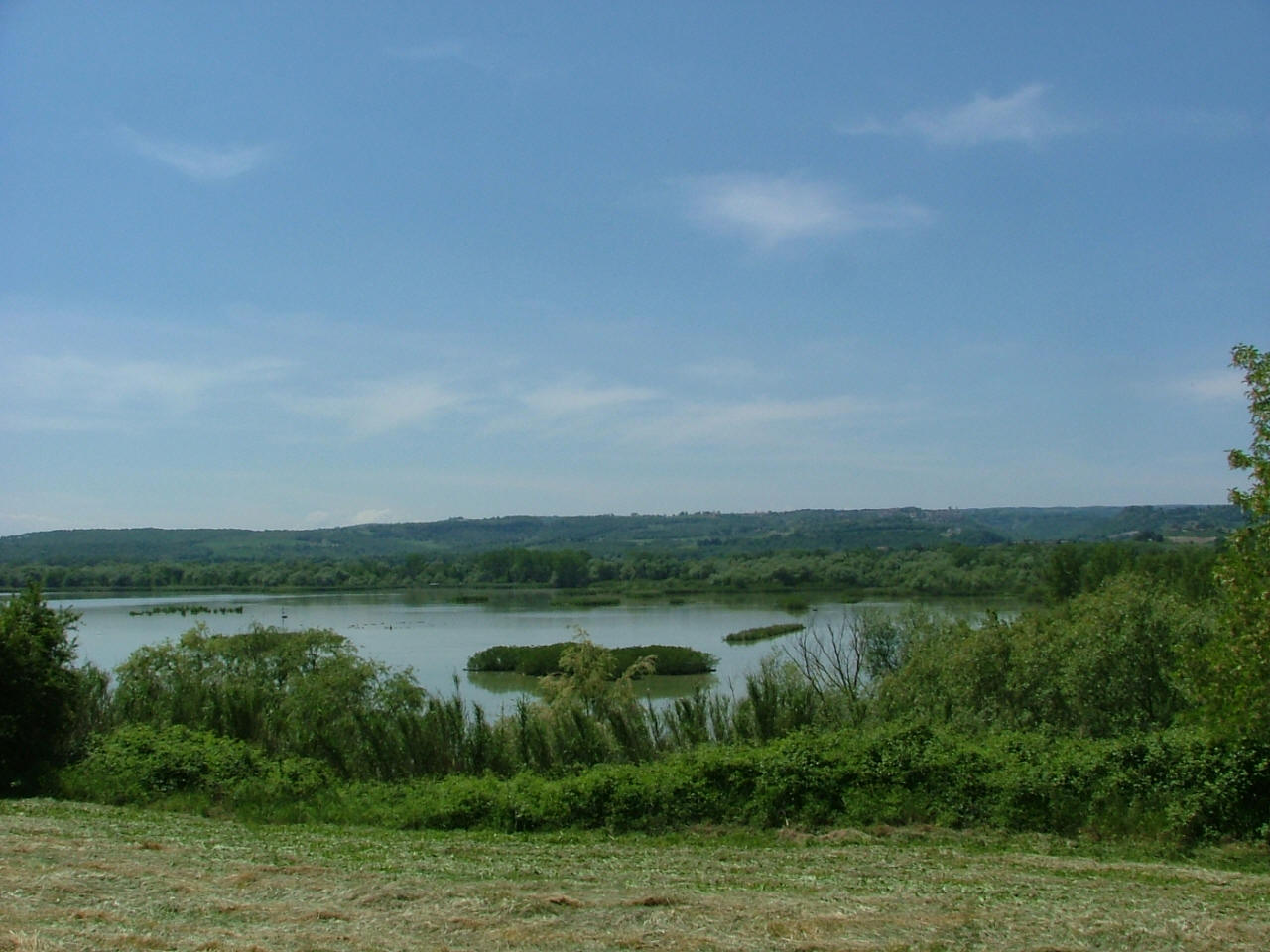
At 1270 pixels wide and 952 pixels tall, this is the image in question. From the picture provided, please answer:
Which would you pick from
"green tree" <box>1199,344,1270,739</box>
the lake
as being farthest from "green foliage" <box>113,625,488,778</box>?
"green tree" <box>1199,344,1270,739</box>

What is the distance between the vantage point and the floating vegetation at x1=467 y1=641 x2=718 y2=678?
45.1 meters

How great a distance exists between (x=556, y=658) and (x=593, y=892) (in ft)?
137

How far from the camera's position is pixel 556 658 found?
162ft

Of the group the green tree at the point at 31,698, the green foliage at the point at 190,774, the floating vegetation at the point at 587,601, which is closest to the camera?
the green foliage at the point at 190,774

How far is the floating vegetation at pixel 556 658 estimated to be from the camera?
45.1 metres

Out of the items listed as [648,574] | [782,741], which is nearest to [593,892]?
[782,741]

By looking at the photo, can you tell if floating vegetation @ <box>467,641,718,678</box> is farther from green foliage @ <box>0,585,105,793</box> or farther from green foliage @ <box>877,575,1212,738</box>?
green foliage @ <box>0,585,105,793</box>

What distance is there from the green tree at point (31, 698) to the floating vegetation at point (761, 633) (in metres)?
43.9

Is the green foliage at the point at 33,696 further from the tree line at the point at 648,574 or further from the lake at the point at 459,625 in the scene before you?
the tree line at the point at 648,574

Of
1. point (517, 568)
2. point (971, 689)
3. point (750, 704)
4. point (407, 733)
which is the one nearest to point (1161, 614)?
point (971, 689)

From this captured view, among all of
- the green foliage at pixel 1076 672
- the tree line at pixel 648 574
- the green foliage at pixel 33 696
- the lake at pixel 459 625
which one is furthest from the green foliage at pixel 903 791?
the tree line at pixel 648 574

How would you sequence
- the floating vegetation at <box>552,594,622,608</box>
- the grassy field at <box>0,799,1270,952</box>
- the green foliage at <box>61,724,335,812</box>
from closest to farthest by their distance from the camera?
the grassy field at <box>0,799,1270,952</box> → the green foliage at <box>61,724,335,812</box> → the floating vegetation at <box>552,594,622,608</box>

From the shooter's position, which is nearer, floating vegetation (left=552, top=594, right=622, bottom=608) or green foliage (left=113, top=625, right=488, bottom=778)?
green foliage (left=113, top=625, right=488, bottom=778)

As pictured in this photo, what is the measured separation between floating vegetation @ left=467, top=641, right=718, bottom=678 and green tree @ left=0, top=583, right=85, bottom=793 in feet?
88.9
